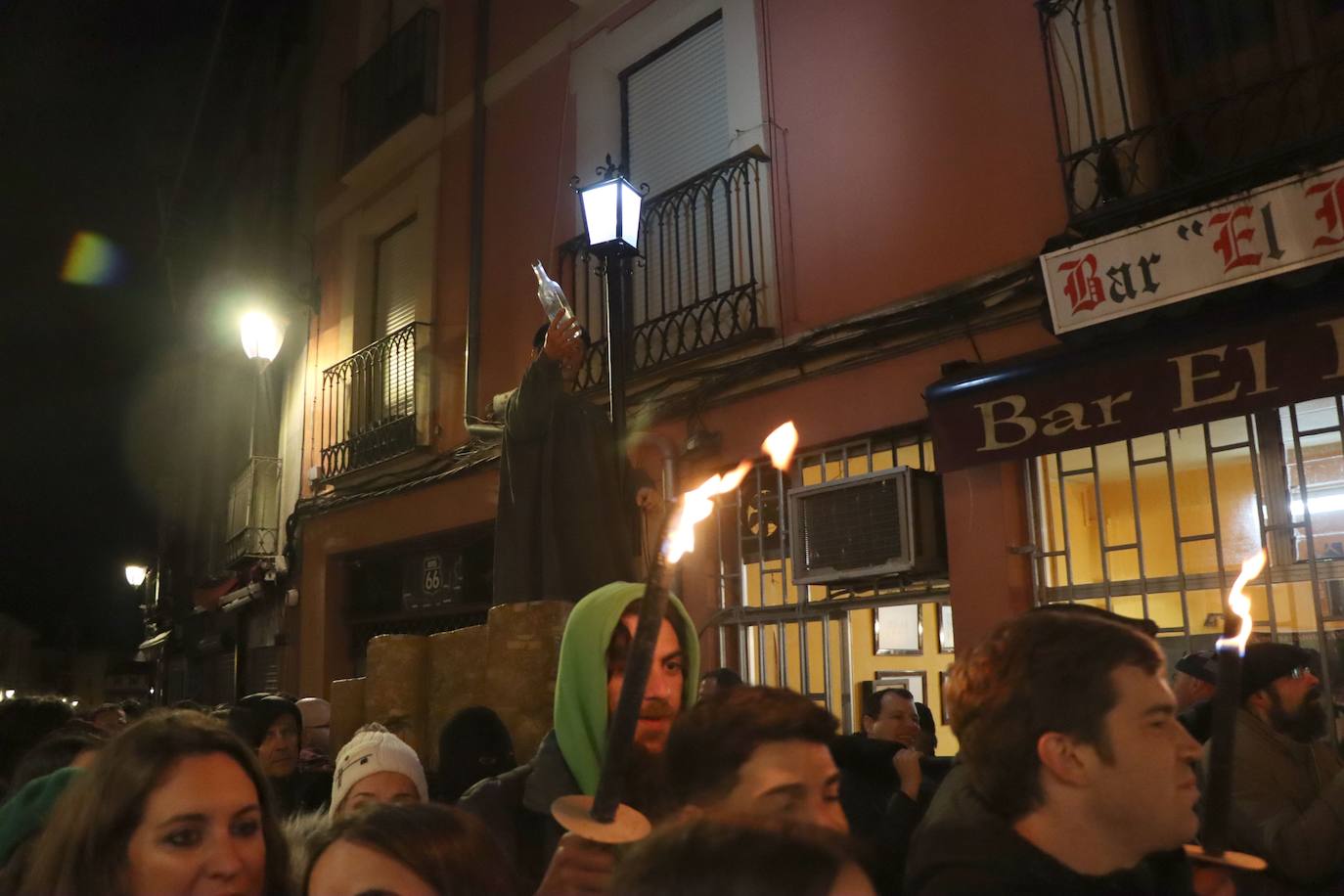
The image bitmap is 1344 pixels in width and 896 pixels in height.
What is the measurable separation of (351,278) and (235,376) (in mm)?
6000

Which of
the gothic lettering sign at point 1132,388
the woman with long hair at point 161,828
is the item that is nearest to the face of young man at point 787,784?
the woman with long hair at point 161,828

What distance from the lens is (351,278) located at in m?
12.5

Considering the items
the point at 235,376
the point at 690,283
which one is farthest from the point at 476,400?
the point at 235,376

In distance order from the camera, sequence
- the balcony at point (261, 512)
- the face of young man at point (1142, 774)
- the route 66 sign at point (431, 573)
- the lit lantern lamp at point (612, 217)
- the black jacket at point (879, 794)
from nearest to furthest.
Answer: the face of young man at point (1142, 774)
the black jacket at point (879, 794)
the lit lantern lamp at point (612, 217)
the route 66 sign at point (431, 573)
the balcony at point (261, 512)

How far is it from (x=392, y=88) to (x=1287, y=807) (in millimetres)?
11010

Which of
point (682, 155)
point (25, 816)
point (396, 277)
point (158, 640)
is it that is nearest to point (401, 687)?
point (25, 816)

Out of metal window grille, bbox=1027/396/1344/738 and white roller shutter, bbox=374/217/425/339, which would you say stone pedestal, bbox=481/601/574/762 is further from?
white roller shutter, bbox=374/217/425/339

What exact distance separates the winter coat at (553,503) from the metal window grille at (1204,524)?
2913 mm

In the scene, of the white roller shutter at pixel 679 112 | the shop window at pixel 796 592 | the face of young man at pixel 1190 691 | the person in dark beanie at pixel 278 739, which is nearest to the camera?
the face of young man at pixel 1190 691

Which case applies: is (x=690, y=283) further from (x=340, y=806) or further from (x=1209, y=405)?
(x=340, y=806)

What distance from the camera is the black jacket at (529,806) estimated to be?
2504 mm

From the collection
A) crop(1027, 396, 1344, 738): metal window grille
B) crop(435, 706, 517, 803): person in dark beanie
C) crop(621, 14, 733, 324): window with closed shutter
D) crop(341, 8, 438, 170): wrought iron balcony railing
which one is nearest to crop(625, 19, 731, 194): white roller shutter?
crop(621, 14, 733, 324): window with closed shutter

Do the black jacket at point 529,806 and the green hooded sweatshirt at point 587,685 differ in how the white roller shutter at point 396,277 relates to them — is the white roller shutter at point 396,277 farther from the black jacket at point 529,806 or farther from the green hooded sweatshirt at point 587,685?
the green hooded sweatshirt at point 587,685

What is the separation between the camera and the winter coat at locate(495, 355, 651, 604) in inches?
173
